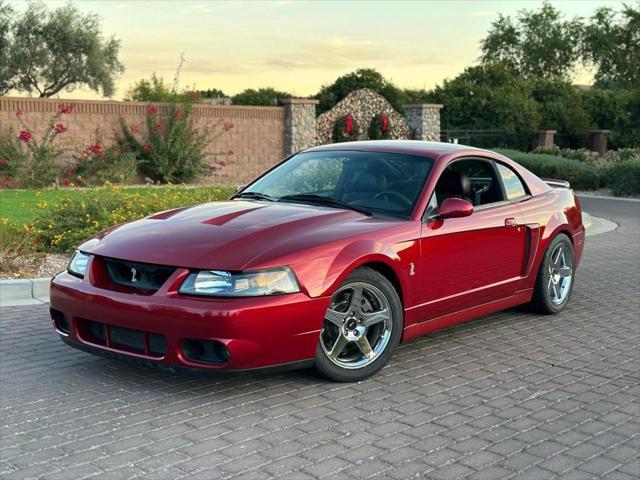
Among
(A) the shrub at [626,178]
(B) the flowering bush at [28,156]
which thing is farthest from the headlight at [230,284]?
(A) the shrub at [626,178]

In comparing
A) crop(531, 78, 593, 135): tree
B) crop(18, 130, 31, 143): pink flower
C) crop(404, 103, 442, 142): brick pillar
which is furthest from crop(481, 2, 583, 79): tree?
crop(18, 130, 31, 143): pink flower

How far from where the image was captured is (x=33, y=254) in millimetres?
9242

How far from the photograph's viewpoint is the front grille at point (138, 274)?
5.08 m

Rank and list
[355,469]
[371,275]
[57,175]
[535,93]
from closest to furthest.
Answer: [355,469]
[371,275]
[57,175]
[535,93]

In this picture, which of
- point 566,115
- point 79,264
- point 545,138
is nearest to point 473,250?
point 79,264

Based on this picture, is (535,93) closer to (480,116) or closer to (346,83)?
(480,116)

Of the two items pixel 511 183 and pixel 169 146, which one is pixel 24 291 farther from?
pixel 169 146

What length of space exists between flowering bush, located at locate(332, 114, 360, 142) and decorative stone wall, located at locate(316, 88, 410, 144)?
0.16 m

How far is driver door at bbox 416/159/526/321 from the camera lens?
6.00 m

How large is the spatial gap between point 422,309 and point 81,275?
2358 mm

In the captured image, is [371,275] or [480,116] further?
[480,116]

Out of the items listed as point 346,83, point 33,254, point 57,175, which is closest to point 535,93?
point 346,83

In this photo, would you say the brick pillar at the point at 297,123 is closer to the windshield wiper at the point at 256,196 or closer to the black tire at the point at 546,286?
the black tire at the point at 546,286

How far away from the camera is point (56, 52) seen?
4909 centimetres
